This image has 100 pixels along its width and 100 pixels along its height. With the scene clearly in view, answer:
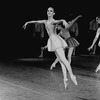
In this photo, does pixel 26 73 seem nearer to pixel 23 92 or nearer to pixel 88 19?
pixel 23 92

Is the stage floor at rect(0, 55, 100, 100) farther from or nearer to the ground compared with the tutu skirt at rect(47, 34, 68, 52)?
nearer to the ground

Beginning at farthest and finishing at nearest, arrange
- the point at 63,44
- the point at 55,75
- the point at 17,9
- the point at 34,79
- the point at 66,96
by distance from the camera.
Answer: the point at 17,9 < the point at 55,75 < the point at 34,79 < the point at 63,44 < the point at 66,96

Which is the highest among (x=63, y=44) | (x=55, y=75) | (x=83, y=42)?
(x=63, y=44)

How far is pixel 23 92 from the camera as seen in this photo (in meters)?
7.81

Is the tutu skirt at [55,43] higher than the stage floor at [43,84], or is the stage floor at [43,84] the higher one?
the tutu skirt at [55,43]

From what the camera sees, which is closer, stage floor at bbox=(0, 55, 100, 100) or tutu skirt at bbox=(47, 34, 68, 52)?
stage floor at bbox=(0, 55, 100, 100)

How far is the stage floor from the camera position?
7382 mm

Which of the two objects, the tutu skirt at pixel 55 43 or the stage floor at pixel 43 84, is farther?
the tutu skirt at pixel 55 43

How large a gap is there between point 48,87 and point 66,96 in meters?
1.18

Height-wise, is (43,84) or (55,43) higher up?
(55,43)

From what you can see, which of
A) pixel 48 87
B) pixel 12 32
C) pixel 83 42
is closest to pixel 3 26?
pixel 12 32

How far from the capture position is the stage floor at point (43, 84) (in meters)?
7.38

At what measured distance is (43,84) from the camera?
8.90 meters

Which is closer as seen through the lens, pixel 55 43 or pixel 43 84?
pixel 55 43
